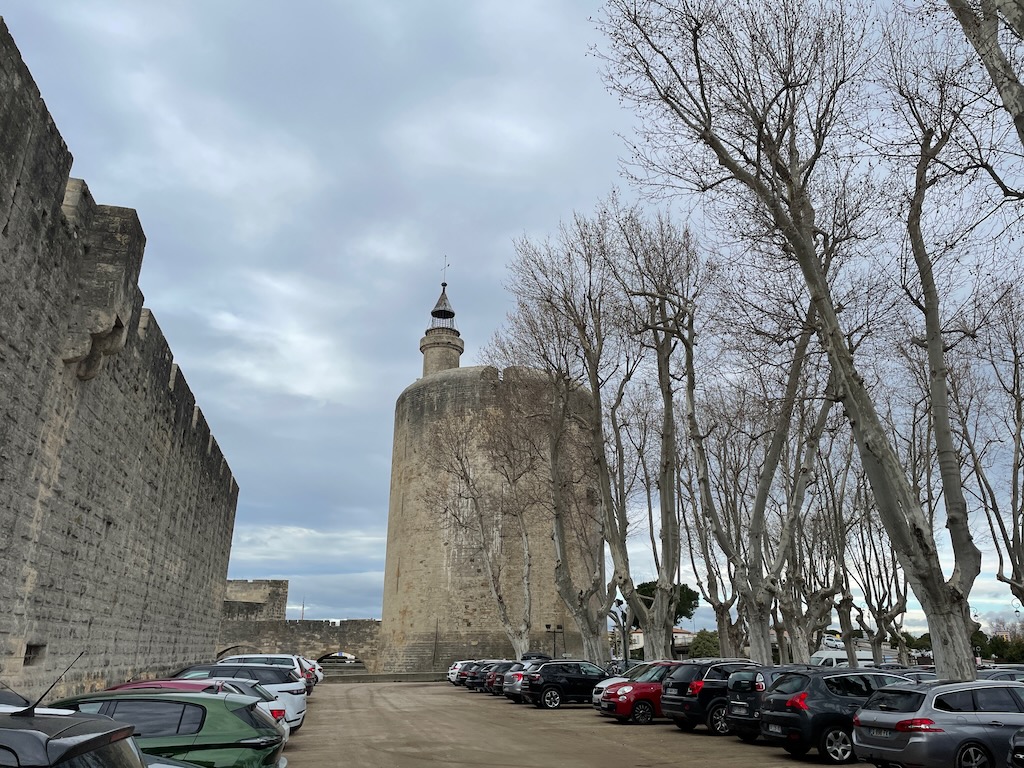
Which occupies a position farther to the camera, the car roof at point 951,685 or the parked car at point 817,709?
the parked car at point 817,709

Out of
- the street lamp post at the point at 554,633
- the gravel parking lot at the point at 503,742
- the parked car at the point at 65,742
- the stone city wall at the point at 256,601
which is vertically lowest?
the gravel parking lot at the point at 503,742

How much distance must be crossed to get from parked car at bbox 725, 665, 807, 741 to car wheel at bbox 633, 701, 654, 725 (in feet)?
7.73

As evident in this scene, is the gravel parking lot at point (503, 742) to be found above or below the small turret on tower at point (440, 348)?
below

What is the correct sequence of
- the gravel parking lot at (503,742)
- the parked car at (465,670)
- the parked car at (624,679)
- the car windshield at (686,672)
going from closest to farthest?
the gravel parking lot at (503,742) < the car windshield at (686,672) < the parked car at (624,679) < the parked car at (465,670)

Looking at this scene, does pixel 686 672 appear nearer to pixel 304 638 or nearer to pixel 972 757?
pixel 972 757

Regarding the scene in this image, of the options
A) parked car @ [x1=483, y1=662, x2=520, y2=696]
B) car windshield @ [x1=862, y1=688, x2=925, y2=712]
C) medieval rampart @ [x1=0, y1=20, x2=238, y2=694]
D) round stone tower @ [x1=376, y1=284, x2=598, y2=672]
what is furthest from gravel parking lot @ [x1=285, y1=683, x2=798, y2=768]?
round stone tower @ [x1=376, y1=284, x2=598, y2=672]

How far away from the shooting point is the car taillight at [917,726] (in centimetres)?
749

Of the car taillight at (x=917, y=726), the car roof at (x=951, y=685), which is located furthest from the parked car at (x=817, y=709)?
the car taillight at (x=917, y=726)

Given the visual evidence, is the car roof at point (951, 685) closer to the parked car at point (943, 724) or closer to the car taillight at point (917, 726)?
the parked car at point (943, 724)

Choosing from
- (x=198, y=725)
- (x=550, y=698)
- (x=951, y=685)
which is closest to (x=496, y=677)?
(x=550, y=698)

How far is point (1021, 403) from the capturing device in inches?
722

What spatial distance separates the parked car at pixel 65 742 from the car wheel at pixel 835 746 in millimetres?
9379

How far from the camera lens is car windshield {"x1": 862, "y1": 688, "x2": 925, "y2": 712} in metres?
7.82

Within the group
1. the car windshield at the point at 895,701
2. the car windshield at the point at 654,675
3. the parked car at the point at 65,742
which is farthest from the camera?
the car windshield at the point at 654,675
